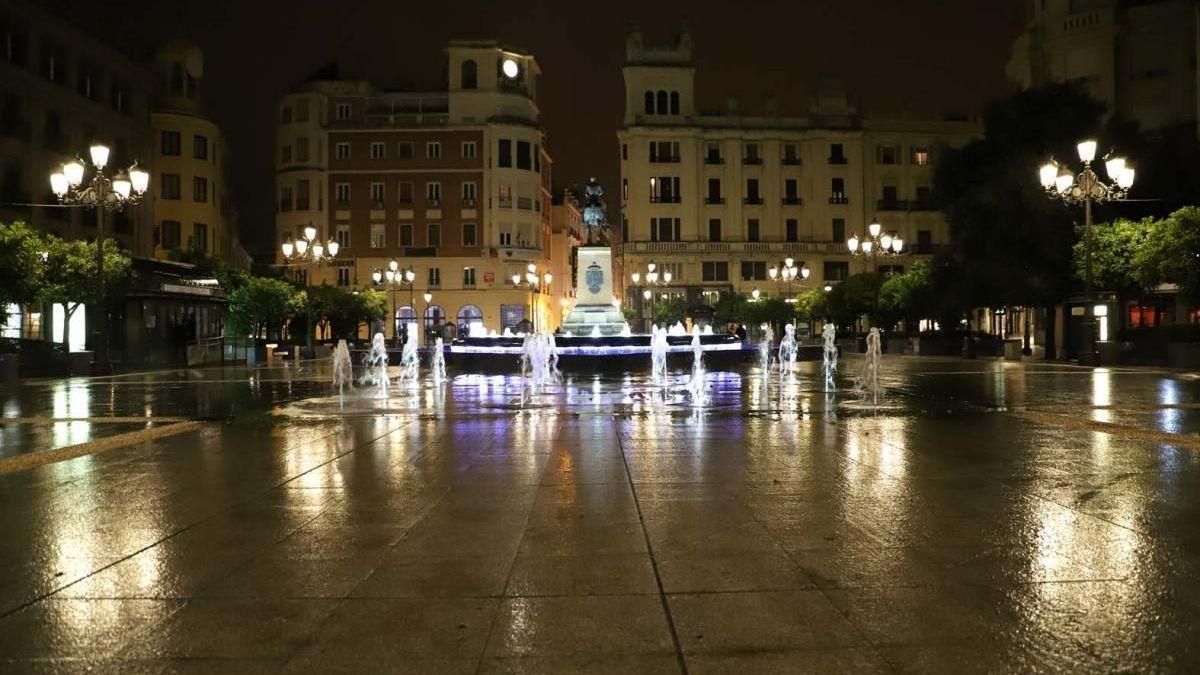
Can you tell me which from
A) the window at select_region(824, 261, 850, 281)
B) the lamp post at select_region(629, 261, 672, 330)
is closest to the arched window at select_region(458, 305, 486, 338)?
the lamp post at select_region(629, 261, 672, 330)

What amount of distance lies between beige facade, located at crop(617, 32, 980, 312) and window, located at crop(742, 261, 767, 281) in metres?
0.08

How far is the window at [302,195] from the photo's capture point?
7962 centimetres

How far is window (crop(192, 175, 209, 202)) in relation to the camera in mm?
63562

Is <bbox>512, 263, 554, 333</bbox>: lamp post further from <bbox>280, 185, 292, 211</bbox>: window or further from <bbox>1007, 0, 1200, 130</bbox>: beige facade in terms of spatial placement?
<bbox>1007, 0, 1200, 130</bbox>: beige facade

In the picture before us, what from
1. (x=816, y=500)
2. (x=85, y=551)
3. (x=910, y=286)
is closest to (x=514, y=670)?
(x=85, y=551)

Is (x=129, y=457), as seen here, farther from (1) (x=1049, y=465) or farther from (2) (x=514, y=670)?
(1) (x=1049, y=465)

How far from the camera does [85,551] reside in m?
6.59

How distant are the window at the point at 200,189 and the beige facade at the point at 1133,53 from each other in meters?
54.6

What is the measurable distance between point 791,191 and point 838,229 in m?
5.16

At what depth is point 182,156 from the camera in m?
62.3

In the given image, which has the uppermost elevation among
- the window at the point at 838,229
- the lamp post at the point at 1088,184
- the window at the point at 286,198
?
the window at the point at 286,198

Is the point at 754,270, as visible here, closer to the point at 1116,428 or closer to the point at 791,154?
the point at 791,154

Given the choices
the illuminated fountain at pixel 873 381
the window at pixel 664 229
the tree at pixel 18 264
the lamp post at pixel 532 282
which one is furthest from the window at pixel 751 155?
the tree at pixel 18 264

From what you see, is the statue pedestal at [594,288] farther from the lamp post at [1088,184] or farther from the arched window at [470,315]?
the arched window at [470,315]
